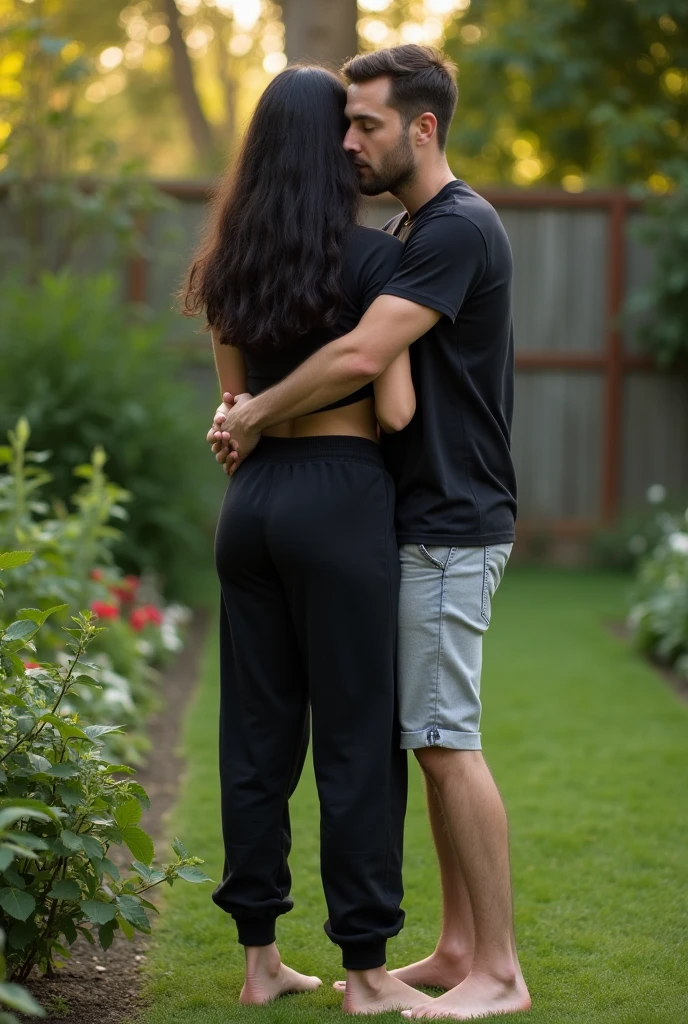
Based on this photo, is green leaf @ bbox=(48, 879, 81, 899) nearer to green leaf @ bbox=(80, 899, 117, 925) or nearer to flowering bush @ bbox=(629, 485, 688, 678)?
green leaf @ bbox=(80, 899, 117, 925)

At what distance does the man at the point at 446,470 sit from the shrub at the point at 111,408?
406cm

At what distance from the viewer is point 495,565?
8.34 feet

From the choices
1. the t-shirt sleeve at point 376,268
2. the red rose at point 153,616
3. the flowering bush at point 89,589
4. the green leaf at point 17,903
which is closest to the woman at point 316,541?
the t-shirt sleeve at point 376,268

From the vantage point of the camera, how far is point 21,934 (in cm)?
232

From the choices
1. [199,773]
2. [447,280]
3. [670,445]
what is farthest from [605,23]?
[447,280]

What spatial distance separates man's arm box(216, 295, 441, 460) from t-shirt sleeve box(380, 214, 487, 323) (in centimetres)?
2

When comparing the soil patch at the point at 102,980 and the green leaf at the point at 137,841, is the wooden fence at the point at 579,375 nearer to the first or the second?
the soil patch at the point at 102,980

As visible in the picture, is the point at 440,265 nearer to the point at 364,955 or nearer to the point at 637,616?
the point at 364,955

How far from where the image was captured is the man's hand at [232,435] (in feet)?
8.25

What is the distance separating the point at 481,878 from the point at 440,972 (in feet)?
1.11

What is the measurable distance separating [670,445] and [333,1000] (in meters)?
7.71

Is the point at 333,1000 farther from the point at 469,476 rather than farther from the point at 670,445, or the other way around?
the point at 670,445

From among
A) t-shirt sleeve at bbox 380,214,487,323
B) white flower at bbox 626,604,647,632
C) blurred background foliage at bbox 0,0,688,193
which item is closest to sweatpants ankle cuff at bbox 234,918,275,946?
t-shirt sleeve at bbox 380,214,487,323

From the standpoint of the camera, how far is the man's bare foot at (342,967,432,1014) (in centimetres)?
245
